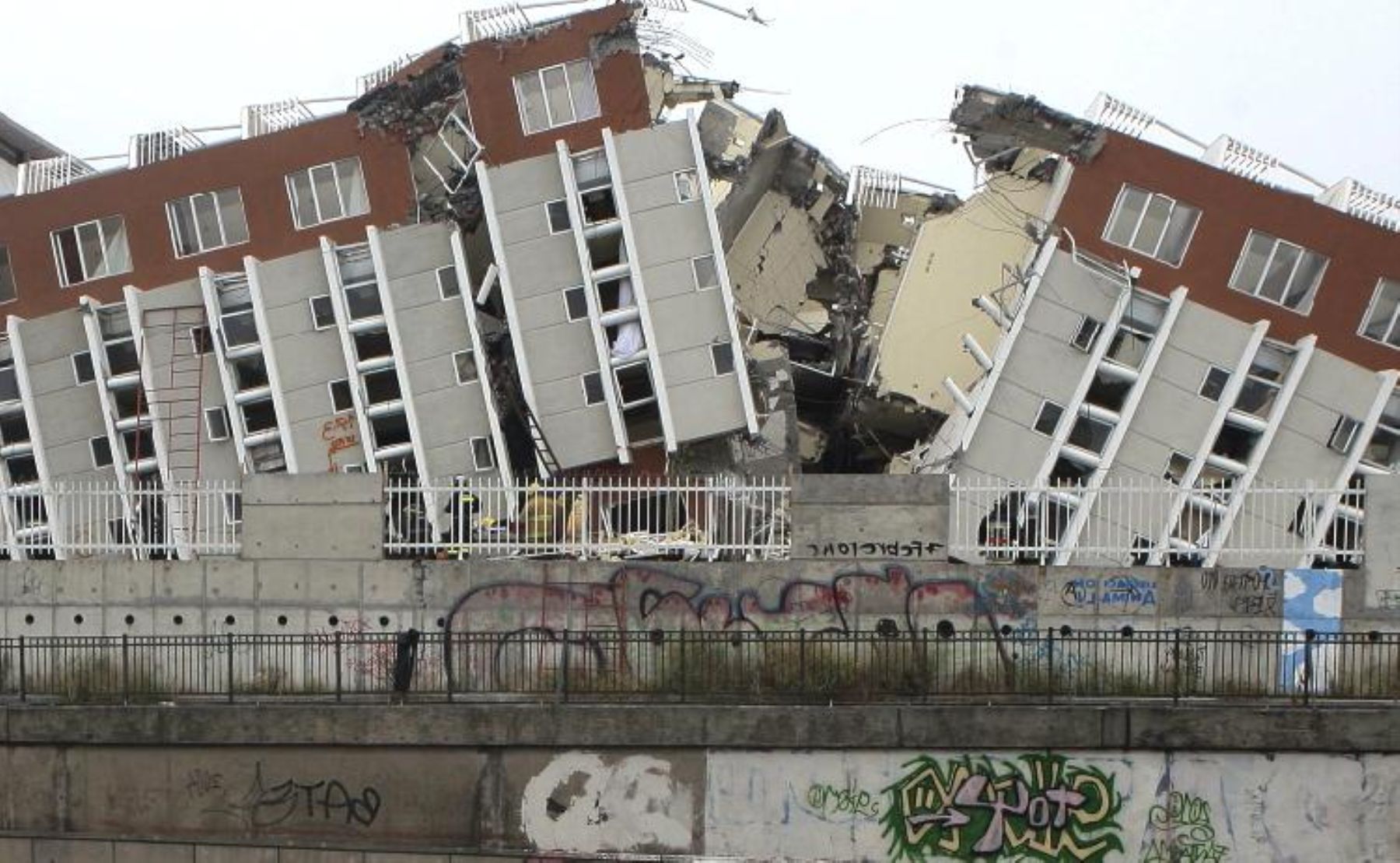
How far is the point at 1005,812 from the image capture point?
79.4 feet

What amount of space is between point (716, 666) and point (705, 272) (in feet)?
43.5

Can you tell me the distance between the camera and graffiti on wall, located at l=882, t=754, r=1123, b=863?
24.1m

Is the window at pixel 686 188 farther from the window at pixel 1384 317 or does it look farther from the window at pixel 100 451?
the window at pixel 1384 317

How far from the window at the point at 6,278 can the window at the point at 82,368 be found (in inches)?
67.3

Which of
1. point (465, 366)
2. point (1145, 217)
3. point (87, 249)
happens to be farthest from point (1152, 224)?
point (87, 249)

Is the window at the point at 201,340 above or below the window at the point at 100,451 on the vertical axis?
above

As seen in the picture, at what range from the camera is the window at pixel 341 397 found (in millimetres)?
39031

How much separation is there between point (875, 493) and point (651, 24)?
14298 mm

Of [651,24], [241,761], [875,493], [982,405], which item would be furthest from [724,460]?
[241,761]

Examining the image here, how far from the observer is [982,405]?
37969mm

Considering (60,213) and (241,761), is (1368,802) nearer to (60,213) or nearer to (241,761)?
(241,761)

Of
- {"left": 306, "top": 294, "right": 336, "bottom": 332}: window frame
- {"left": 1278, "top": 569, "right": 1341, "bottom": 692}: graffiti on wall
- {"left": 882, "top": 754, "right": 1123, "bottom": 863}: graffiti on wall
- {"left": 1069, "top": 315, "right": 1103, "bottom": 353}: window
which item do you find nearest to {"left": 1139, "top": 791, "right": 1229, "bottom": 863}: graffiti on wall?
{"left": 882, "top": 754, "right": 1123, "bottom": 863}: graffiti on wall

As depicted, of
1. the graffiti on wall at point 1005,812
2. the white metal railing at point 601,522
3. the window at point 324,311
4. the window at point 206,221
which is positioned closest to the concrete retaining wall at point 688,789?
the graffiti on wall at point 1005,812

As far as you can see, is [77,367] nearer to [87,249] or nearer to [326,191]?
[87,249]
